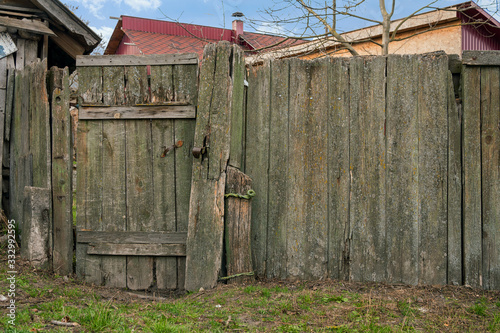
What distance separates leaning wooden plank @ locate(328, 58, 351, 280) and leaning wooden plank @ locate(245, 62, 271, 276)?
60cm

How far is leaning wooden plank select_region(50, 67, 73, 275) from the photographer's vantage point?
4.22 meters

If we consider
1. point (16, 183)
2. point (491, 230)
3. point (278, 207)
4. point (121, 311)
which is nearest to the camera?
point (121, 311)

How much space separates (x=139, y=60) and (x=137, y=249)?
1.84 m

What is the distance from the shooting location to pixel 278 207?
13.0 feet

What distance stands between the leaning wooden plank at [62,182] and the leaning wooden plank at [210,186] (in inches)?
53.2

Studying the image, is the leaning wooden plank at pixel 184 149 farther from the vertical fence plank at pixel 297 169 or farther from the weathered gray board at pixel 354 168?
the vertical fence plank at pixel 297 169

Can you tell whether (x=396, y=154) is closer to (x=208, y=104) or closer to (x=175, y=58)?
(x=208, y=104)

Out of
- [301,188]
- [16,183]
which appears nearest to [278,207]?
[301,188]

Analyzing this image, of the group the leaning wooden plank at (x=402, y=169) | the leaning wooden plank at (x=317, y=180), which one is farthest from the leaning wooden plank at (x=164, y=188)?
the leaning wooden plank at (x=402, y=169)

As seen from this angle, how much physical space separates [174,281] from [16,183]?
256 centimetres

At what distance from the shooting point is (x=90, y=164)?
413cm

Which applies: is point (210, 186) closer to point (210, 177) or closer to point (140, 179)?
point (210, 177)

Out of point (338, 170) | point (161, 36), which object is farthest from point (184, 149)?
point (161, 36)

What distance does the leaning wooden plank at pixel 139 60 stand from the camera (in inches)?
159
